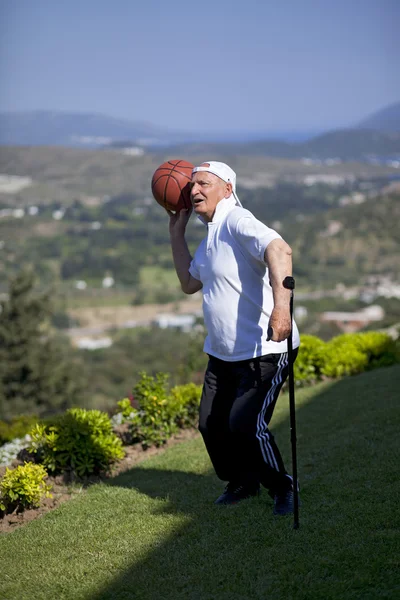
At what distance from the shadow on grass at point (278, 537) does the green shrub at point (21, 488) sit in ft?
2.40

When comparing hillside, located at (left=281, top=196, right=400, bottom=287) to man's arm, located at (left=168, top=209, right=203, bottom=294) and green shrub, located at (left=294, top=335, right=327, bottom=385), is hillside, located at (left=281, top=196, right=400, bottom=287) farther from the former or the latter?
man's arm, located at (left=168, top=209, right=203, bottom=294)

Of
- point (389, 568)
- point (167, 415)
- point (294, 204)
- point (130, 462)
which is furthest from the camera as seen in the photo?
point (294, 204)

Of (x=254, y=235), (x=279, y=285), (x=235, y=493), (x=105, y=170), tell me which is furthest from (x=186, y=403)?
(x=105, y=170)

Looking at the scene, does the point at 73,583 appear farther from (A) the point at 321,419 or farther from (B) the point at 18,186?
(B) the point at 18,186

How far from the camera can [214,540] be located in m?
4.19

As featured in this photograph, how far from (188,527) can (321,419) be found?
3.25 m

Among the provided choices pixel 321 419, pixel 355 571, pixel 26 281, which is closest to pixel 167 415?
pixel 321 419

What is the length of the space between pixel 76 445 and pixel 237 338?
2424mm

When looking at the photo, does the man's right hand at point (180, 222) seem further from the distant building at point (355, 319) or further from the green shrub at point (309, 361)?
the distant building at point (355, 319)

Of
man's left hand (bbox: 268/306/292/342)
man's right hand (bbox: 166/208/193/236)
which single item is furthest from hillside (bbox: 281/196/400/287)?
man's left hand (bbox: 268/306/292/342)

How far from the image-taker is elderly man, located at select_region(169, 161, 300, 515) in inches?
167

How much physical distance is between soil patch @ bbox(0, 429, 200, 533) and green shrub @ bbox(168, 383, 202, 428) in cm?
17

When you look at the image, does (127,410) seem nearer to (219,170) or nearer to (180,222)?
(180,222)

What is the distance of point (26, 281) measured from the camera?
25547 millimetres
